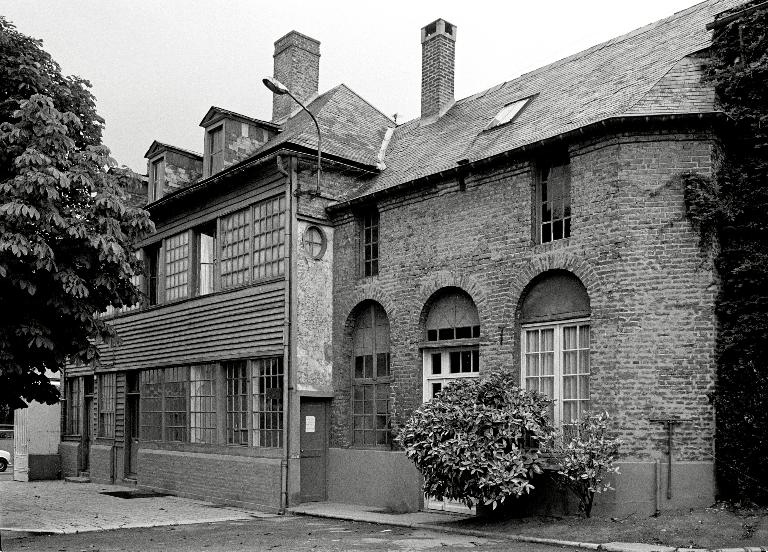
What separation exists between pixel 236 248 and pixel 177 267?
3082 millimetres

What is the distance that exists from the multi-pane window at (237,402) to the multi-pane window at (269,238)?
2266 mm

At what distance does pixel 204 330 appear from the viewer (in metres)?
21.5

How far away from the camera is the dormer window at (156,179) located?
78.0 ft

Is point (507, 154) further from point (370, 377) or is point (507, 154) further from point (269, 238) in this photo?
point (269, 238)

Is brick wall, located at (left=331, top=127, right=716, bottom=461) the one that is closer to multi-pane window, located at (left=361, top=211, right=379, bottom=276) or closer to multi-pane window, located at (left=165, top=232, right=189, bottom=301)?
multi-pane window, located at (left=361, top=211, right=379, bottom=276)

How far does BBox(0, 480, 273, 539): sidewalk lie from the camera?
15945mm

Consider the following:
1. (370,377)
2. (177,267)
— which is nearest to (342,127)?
(177,267)

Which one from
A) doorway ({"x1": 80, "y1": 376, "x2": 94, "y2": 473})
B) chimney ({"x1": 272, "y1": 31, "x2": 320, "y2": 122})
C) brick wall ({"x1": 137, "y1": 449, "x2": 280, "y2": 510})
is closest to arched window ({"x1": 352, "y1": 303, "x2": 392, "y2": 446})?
brick wall ({"x1": 137, "y1": 449, "x2": 280, "y2": 510})

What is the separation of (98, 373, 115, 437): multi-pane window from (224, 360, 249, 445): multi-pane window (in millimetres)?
6579

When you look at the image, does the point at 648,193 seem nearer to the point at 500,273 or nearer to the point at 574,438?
the point at 500,273

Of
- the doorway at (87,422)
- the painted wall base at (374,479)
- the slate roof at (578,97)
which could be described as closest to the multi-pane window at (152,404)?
the doorway at (87,422)

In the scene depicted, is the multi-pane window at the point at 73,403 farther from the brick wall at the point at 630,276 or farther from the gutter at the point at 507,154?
the brick wall at the point at 630,276

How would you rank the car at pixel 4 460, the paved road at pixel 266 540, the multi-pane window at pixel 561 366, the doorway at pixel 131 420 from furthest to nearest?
1. the car at pixel 4 460
2. the doorway at pixel 131 420
3. the multi-pane window at pixel 561 366
4. the paved road at pixel 266 540

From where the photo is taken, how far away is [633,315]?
13.6 metres
